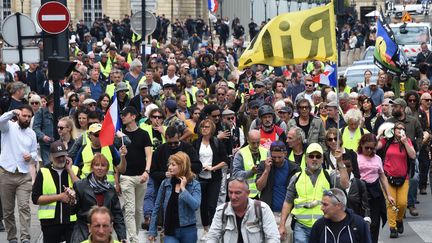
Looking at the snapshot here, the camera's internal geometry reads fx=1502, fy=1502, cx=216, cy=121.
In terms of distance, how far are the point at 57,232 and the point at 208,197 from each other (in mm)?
3673

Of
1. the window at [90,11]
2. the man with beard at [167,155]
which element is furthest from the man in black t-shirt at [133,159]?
the window at [90,11]

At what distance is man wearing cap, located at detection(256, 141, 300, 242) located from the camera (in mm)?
14969

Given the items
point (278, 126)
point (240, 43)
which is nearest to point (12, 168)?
point (278, 126)

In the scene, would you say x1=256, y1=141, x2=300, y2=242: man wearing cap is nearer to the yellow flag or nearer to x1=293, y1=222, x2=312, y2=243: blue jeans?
x1=293, y1=222, x2=312, y2=243: blue jeans

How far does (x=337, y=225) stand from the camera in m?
11.9

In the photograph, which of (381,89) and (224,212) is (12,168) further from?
(381,89)

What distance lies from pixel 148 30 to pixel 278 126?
1542 centimetres

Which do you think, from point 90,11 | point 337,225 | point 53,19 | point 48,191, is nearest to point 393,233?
point 53,19

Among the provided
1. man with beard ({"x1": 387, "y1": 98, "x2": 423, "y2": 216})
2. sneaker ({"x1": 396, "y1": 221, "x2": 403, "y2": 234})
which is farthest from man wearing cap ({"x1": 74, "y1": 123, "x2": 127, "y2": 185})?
man with beard ({"x1": 387, "y1": 98, "x2": 423, "y2": 216})

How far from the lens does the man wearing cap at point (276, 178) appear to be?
14969mm

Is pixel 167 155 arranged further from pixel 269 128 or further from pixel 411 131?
pixel 411 131

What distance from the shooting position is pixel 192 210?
45.9 feet

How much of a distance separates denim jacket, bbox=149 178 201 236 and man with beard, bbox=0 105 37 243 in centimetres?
355

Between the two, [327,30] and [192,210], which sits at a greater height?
[327,30]
